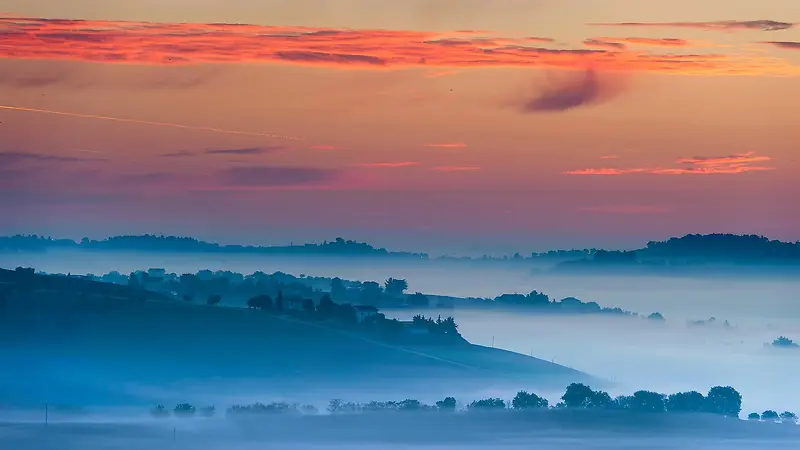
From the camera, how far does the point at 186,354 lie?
594 inches

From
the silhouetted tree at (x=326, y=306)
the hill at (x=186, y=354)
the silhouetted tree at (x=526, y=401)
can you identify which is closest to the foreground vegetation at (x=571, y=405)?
the silhouetted tree at (x=526, y=401)

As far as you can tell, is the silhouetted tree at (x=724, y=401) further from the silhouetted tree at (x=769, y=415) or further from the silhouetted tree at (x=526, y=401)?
the silhouetted tree at (x=526, y=401)

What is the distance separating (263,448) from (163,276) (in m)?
2.41

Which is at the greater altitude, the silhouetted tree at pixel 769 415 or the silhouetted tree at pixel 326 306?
the silhouetted tree at pixel 326 306

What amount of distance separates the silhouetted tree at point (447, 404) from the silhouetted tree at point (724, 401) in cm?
309

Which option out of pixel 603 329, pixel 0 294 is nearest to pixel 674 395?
pixel 603 329

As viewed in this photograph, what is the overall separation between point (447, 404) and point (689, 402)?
2.95 metres

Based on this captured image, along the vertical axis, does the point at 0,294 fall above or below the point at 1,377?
above

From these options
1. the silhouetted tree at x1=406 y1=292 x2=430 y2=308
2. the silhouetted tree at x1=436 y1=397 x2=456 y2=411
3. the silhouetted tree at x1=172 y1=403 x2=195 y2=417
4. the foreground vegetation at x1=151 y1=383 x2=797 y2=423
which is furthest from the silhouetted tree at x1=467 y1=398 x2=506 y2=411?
the silhouetted tree at x1=172 y1=403 x2=195 y2=417

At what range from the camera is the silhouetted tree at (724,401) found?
13141mm

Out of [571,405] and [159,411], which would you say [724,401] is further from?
[159,411]

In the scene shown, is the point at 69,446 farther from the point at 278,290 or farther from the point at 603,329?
the point at 603,329

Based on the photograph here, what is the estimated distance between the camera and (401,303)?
13680 mm

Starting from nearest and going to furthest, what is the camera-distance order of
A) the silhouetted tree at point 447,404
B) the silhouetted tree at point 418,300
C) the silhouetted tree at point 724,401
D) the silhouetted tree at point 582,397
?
the silhouetted tree at point 724,401 < the silhouetted tree at point 418,300 < the silhouetted tree at point 582,397 < the silhouetted tree at point 447,404
